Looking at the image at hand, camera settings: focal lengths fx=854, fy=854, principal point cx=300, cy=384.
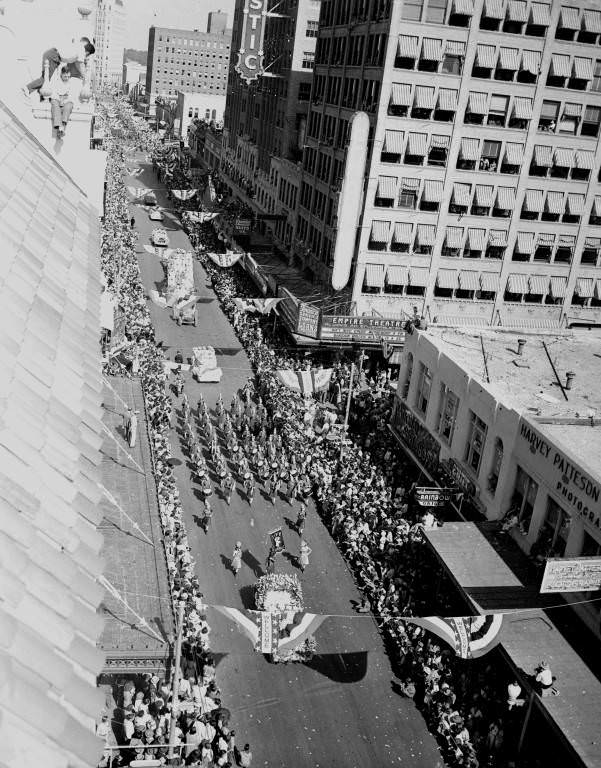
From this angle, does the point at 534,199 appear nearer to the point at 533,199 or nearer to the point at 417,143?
the point at 533,199

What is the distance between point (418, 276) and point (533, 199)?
338 inches

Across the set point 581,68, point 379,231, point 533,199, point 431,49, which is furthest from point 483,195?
point 581,68

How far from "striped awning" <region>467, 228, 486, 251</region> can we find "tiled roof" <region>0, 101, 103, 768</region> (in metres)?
43.0

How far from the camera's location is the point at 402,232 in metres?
53.3

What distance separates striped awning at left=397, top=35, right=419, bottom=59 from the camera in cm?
5031

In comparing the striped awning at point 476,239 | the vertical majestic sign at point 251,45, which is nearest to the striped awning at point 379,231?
the striped awning at point 476,239

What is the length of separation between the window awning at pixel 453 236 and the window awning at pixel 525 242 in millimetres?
3872

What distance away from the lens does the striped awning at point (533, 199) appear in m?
53.7

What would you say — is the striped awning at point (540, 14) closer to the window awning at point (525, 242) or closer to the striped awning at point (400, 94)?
the striped awning at point (400, 94)

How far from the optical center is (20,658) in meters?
5.60

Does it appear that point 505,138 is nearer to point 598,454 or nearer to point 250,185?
point 598,454

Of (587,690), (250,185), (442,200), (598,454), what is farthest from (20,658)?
(250,185)

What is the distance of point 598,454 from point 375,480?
1069cm

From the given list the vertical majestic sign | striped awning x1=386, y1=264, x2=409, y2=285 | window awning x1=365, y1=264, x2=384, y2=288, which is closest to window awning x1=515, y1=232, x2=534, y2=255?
striped awning x1=386, y1=264, x2=409, y2=285
